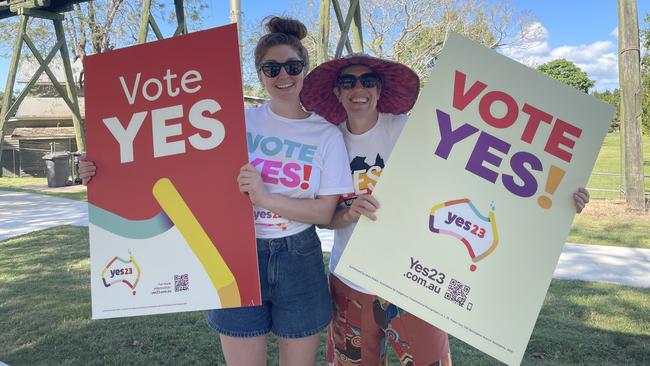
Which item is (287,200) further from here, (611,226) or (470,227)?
(611,226)

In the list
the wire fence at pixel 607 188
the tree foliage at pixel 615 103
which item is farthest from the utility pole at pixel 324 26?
the wire fence at pixel 607 188

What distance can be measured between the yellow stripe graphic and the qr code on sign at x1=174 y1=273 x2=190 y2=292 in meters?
0.09

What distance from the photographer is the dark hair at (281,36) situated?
186 centimetres

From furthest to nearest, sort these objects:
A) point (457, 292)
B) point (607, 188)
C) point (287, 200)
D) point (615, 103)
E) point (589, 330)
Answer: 1. point (615, 103)
2. point (607, 188)
3. point (589, 330)
4. point (287, 200)
5. point (457, 292)

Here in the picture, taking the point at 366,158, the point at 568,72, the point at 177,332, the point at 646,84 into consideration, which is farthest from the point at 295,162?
the point at 568,72

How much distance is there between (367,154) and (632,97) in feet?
23.4

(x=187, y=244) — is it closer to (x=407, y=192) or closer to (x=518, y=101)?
(x=407, y=192)

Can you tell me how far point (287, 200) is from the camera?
5.73 feet

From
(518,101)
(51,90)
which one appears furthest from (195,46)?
(51,90)

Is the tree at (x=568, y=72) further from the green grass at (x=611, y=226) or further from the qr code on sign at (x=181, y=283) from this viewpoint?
the qr code on sign at (x=181, y=283)

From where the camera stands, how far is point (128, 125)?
1883mm

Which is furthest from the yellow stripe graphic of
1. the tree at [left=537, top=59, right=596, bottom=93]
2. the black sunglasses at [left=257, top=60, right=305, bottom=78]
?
the tree at [left=537, top=59, right=596, bottom=93]

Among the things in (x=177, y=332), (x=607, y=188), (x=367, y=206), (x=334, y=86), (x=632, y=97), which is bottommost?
(x=177, y=332)

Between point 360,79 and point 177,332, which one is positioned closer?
point 360,79
